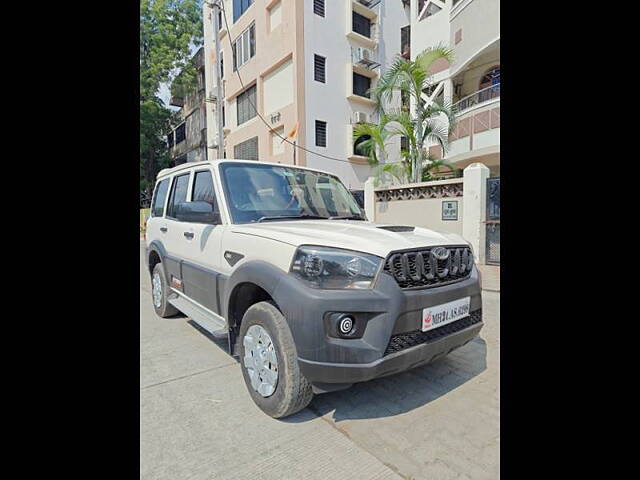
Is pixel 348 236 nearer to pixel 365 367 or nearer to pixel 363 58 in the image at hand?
pixel 365 367

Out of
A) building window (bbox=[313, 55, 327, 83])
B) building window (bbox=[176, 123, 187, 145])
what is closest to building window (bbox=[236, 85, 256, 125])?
building window (bbox=[313, 55, 327, 83])

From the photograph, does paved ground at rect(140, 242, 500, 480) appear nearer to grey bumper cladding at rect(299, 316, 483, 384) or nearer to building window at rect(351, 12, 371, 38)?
grey bumper cladding at rect(299, 316, 483, 384)

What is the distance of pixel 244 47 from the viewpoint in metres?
18.7

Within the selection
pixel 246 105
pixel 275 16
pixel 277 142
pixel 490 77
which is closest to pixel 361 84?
pixel 275 16

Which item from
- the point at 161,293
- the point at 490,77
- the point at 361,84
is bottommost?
the point at 161,293

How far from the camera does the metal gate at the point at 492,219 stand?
7.34 m

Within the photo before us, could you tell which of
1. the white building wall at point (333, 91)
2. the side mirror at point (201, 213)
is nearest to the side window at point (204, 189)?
the side mirror at point (201, 213)

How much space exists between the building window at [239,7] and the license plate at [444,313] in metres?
20.2

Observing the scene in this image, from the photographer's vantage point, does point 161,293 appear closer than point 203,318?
No

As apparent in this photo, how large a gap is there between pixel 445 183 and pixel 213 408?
7064 millimetres

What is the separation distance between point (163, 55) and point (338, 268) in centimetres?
2482

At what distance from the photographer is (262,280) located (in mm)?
2301

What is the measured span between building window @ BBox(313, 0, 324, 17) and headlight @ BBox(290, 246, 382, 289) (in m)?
16.9
